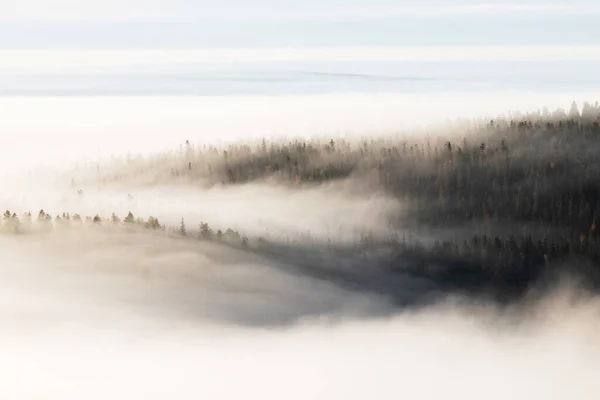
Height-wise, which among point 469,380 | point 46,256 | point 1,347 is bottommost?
point 469,380

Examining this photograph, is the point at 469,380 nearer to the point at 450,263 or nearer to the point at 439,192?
the point at 450,263

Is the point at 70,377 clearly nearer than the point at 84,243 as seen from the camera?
Yes

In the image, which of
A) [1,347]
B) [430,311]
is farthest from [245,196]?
[1,347]

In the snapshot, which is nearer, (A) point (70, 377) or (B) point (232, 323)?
(A) point (70, 377)

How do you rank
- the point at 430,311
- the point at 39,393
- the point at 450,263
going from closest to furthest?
1. the point at 39,393
2. the point at 430,311
3. the point at 450,263

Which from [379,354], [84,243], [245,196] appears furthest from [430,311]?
[84,243]

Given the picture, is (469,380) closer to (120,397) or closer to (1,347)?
(120,397)

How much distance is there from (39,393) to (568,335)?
325 inches

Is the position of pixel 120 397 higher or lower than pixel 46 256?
lower

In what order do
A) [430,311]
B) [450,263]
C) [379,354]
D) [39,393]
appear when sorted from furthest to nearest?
[450,263], [430,311], [379,354], [39,393]

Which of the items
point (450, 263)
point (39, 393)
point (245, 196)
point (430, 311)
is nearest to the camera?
point (39, 393)

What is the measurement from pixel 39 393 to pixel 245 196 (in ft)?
21.2

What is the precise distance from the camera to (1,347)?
551 inches

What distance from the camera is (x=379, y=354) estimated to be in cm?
1427
